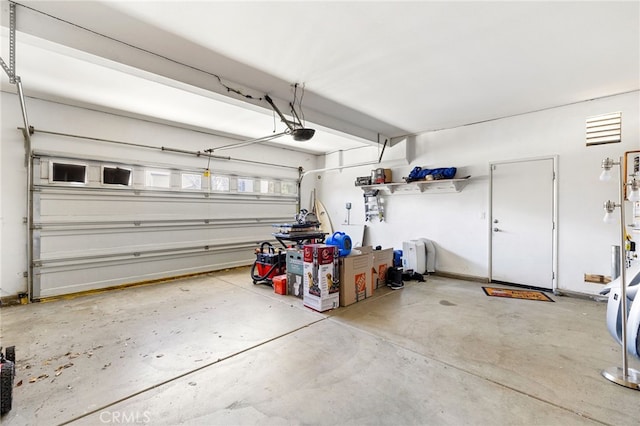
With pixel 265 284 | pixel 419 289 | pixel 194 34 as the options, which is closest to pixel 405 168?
pixel 419 289

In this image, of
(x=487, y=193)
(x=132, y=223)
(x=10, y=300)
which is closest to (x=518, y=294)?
(x=487, y=193)

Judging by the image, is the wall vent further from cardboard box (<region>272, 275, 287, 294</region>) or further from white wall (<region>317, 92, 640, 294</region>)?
cardboard box (<region>272, 275, 287, 294</region>)

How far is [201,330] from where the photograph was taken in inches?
120

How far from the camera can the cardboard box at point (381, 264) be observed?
4615mm

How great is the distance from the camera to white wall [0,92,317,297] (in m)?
3.87

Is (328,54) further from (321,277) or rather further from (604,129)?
(604,129)

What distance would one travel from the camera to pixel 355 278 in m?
3.96

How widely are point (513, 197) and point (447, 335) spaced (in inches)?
125

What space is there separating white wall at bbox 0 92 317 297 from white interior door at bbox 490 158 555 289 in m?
5.44

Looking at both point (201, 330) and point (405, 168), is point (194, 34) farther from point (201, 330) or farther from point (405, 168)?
point (405, 168)

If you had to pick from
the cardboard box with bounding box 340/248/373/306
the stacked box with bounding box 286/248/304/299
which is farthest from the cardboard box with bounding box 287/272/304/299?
A: the cardboard box with bounding box 340/248/373/306

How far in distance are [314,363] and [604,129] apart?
512 centimetres

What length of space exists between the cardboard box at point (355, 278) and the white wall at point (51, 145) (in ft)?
11.9

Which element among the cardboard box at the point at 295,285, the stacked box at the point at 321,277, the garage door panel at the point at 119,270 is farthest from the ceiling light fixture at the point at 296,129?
the garage door panel at the point at 119,270
